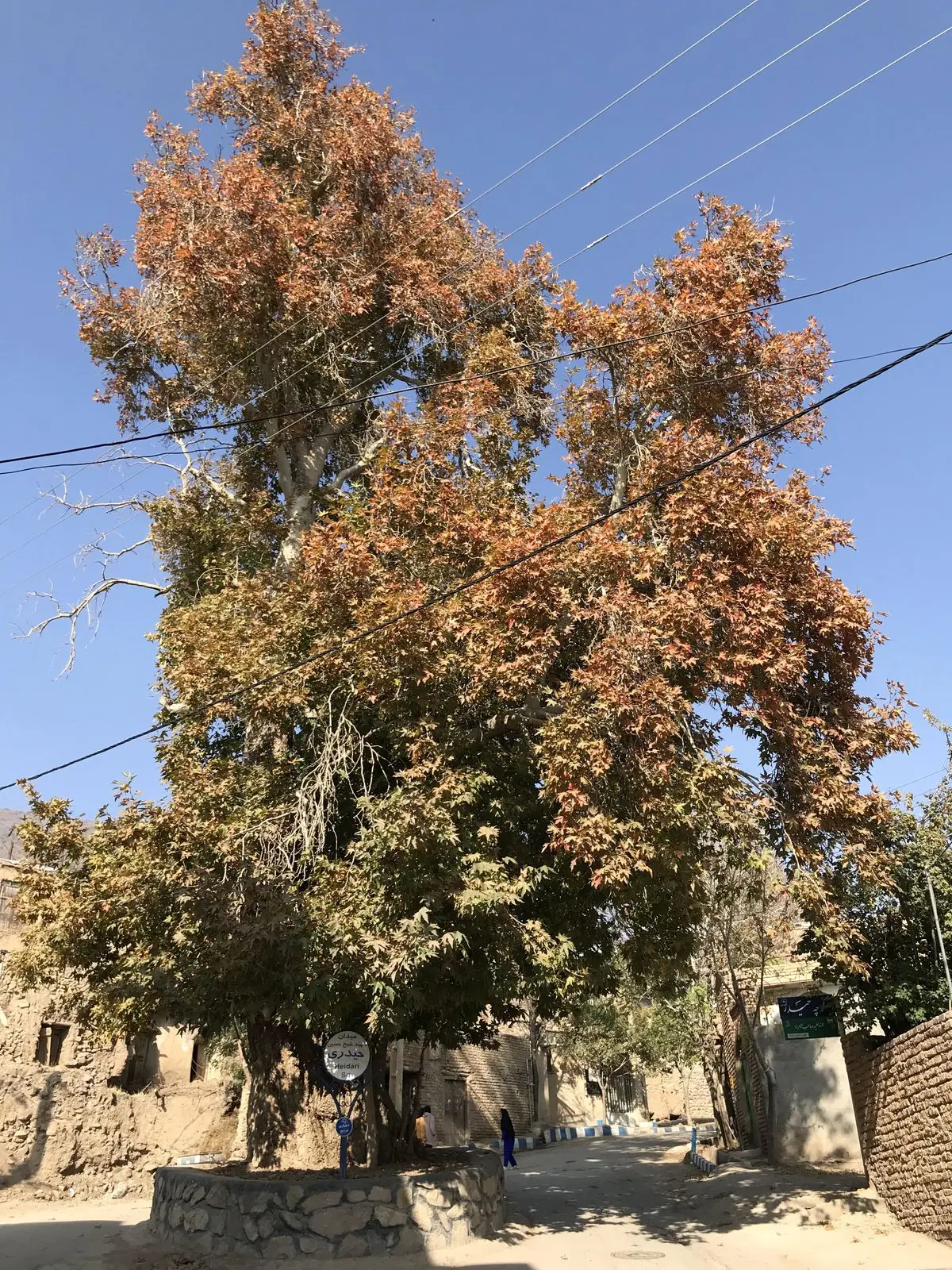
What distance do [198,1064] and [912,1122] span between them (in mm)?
15704

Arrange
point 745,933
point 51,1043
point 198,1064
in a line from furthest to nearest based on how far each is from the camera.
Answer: point 745,933 → point 198,1064 → point 51,1043

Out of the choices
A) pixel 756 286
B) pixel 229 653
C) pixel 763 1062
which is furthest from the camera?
pixel 763 1062

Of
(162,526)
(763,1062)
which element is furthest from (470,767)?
(763,1062)

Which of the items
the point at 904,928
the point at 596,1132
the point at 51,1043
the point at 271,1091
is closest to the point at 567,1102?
the point at 596,1132

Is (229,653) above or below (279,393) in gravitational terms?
below

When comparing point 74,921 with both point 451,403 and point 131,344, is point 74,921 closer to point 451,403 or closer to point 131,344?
point 451,403

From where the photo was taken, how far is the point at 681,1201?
1471cm

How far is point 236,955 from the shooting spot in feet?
31.6

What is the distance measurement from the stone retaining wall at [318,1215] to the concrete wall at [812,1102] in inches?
394

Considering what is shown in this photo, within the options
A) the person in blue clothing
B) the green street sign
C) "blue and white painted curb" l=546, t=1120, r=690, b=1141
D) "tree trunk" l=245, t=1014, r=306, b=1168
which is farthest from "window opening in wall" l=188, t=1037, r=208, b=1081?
"blue and white painted curb" l=546, t=1120, r=690, b=1141

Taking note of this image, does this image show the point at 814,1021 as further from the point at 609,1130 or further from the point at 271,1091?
the point at 609,1130

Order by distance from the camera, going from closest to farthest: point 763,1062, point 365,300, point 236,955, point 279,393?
point 236,955 → point 365,300 → point 279,393 → point 763,1062

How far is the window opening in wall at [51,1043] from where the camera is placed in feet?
52.0

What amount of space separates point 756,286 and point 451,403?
475cm
